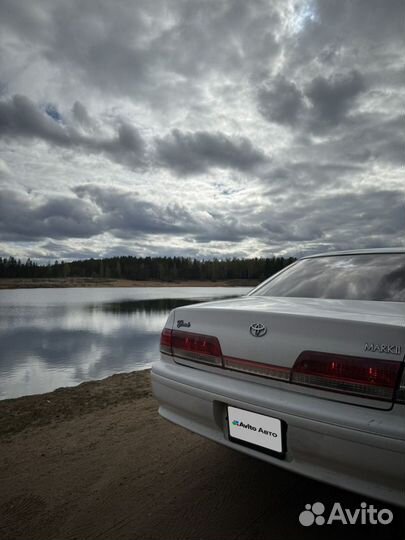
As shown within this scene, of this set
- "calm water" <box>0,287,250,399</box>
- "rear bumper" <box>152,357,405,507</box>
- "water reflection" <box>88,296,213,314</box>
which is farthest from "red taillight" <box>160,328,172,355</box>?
"water reflection" <box>88,296,213,314</box>

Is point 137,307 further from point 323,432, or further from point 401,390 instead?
point 401,390

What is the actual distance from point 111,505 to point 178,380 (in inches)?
35.6

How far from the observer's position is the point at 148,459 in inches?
117

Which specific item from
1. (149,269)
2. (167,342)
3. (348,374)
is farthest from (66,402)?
(149,269)

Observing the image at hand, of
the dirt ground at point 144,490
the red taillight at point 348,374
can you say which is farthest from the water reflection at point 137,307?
the red taillight at point 348,374

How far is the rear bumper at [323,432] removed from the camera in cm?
151

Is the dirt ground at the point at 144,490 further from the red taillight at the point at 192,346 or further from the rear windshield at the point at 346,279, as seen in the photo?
the rear windshield at the point at 346,279

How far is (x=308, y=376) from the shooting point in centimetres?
178

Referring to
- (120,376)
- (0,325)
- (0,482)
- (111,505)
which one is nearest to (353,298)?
(111,505)

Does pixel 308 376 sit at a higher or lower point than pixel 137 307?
higher

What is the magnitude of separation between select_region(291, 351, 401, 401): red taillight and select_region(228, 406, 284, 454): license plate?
0.86 feet

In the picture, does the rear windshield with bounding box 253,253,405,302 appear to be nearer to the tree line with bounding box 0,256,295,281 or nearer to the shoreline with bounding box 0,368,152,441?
the shoreline with bounding box 0,368,152,441

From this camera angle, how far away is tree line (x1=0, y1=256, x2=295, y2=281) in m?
108

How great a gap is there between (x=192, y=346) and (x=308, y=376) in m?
0.84
